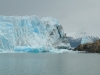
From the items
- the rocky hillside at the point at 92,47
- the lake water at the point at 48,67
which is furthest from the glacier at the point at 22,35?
the lake water at the point at 48,67

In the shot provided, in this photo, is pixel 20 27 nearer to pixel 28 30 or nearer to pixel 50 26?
pixel 28 30

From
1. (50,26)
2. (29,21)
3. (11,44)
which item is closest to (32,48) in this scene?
(11,44)

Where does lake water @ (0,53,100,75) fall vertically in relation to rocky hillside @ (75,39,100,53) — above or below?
below

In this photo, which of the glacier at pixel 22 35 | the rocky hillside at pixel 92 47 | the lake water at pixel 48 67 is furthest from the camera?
the rocky hillside at pixel 92 47

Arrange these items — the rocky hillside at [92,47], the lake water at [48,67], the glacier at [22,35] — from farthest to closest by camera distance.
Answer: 1. the rocky hillside at [92,47]
2. the glacier at [22,35]
3. the lake water at [48,67]

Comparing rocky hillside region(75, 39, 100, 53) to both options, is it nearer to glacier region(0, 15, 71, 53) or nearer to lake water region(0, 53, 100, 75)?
glacier region(0, 15, 71, 53)

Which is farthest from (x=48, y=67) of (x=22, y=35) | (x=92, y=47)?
(x=92, y=47)

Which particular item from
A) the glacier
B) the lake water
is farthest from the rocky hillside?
the lake water

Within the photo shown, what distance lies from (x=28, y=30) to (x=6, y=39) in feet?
24.9

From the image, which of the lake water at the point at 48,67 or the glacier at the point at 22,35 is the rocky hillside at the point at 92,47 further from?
the lake water at the point at 48,67

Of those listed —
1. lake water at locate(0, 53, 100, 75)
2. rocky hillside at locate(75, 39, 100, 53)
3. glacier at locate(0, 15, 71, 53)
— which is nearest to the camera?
lake water at locate(0, 53, 100, 75)

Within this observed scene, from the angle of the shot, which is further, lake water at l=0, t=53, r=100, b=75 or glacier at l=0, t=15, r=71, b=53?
glacier at l=0, t=15, r=71, b=53

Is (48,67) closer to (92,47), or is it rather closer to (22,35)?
(22,35)

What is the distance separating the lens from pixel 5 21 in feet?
155
